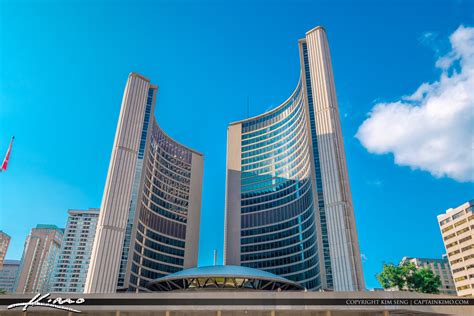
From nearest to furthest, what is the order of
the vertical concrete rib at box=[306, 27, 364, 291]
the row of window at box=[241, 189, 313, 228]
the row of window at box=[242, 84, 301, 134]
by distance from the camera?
the vertical concrete rib at box=[306, 27, 364, 291] → the row of window at box=[241, 189, 313, 228] → the row of window at box=[242, 84, 301, 134]

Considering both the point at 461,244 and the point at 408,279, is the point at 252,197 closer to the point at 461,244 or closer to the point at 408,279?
the point at 408,279

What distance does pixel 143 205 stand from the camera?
106 metres

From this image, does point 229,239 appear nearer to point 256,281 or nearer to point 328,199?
point 328,199

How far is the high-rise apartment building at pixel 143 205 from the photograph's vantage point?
8281 centimetres

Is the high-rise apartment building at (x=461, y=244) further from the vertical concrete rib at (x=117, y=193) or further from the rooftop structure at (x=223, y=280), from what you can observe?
the vertical concrete rib at (x=117, y=193)

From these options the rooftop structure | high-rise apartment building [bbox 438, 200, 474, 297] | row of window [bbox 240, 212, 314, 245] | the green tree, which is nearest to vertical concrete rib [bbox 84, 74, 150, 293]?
the rooftop structure

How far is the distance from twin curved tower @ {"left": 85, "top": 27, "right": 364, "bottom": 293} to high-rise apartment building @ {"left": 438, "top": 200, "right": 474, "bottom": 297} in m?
55.5

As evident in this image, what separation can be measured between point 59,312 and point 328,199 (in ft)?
198

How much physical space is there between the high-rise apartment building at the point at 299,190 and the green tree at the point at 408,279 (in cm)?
729

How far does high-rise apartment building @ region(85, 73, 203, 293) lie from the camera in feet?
272

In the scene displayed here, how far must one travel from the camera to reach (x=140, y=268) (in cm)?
10238

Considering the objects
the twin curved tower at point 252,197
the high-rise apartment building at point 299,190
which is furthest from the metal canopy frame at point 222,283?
the high-rise apartment building at point 299,190
